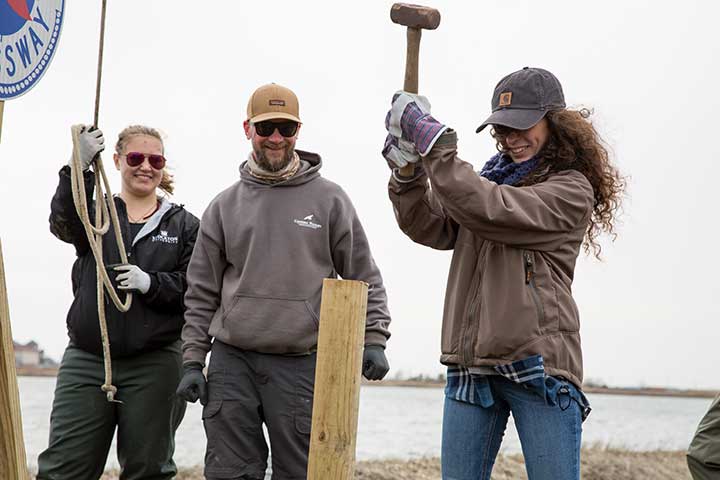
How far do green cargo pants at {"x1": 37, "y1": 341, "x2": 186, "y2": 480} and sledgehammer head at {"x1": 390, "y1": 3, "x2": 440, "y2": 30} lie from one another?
6.33 feet

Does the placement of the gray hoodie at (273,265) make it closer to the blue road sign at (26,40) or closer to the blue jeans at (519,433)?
the blue jeans at (519,433)

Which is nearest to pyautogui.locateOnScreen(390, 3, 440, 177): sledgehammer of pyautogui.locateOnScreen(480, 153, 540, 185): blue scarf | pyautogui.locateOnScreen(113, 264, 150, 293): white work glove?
pyautogui.locateOnScreen(480, 153, 540, 185): blue scarf

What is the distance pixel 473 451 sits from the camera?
3.37 meters

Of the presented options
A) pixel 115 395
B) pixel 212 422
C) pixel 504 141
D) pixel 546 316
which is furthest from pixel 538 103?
pixel 115 395

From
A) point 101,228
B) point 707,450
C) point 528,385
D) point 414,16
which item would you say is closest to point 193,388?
point 101,228

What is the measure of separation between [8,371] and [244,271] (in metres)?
1.26

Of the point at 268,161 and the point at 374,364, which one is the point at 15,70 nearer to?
the point at 268,161

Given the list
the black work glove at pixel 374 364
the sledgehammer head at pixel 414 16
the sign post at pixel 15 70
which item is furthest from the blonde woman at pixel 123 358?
the sledgehammer head at pixel 414 16

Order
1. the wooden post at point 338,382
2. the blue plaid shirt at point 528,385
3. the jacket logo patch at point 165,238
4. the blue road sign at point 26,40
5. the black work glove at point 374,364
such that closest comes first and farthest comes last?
1. the wooden post at point 338,382
2. the blue road sign at point 26,40
3. the blue plaid shirt at point 528,385
4. the black work glove at point 374,364
5. the jacket logo patch at point 165,238

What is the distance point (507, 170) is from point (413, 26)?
0.58 meters

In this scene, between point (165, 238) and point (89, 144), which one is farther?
point (165, 238)

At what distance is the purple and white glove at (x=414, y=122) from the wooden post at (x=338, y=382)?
54 centimetres

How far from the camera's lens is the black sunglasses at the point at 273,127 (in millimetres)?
4191

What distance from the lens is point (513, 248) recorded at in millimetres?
3320
